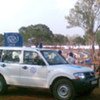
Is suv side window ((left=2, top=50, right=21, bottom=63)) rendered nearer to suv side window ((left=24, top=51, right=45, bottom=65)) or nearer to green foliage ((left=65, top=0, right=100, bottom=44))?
suv side window ((left=24, top=51, right=45, bottom=65))

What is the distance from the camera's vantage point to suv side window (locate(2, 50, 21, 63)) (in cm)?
1257

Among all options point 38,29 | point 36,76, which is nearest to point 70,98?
point 36,76

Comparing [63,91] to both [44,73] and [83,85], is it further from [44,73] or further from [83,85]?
[44,73]

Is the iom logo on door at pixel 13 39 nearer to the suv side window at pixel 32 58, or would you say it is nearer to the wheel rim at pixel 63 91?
the suv side window at pixel 32 58

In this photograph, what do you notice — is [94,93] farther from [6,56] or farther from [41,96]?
[6,56]

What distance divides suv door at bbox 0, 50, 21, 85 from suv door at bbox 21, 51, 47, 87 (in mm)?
234

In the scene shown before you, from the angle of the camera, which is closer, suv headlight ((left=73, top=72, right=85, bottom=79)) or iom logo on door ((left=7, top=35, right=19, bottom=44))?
suv headlight ((left=73, top=72, right=85, bottom=79))

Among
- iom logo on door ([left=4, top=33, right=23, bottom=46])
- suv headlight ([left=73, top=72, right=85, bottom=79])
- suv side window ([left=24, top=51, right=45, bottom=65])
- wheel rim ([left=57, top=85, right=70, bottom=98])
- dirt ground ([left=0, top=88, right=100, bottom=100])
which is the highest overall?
iom logo on door ([left=4, top=33, right=23, bottom=46])

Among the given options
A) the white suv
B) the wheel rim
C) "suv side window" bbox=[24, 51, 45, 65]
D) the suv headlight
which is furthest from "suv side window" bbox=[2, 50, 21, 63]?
the suv headlight

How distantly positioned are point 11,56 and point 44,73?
1678 millimetres

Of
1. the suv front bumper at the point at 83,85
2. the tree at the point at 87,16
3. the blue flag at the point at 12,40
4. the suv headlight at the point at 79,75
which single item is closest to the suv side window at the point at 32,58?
the suv headlight at the point at 79,75

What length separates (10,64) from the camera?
12539 millimetres

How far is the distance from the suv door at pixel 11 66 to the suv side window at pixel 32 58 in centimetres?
27

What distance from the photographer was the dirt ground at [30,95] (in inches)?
474
